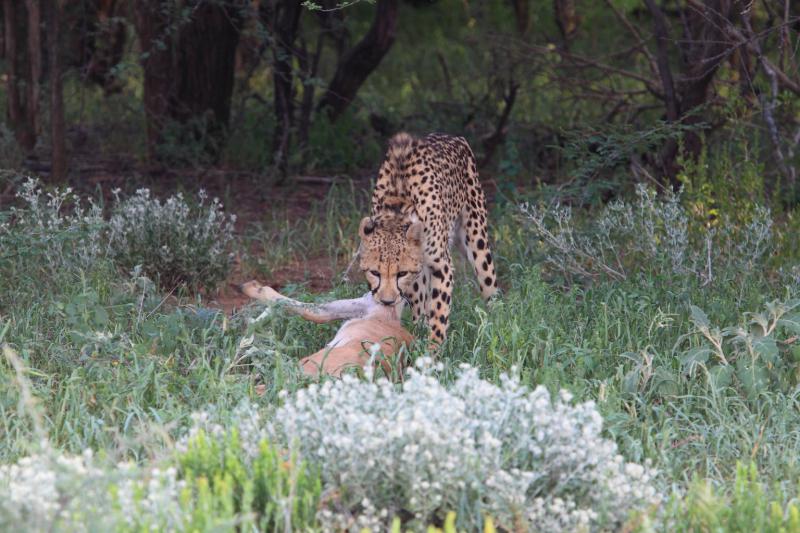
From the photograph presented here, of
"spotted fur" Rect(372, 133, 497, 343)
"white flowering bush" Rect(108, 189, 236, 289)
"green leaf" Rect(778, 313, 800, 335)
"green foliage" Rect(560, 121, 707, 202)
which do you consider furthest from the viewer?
"green foliage" Rect(560, 121, 707, 202)

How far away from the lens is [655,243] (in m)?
5.89

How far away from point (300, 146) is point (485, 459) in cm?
599

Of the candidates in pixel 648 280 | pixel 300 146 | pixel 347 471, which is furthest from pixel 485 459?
pixel 300 146

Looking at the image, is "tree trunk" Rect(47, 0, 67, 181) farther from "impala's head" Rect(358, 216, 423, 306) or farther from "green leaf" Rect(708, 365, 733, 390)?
"green leaf" Rect(708, 365, 733, 390)

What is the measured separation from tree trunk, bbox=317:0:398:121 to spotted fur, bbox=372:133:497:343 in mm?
3367

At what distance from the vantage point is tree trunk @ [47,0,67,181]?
7.19 metres

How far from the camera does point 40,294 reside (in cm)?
551

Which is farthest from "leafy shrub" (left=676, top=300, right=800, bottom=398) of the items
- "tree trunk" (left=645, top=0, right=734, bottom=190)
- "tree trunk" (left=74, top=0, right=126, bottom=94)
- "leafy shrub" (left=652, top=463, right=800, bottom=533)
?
"tree trunk" (left=74, top=0, right=126, bottom=94)

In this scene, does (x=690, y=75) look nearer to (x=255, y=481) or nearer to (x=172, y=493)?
(x=255, y=481)

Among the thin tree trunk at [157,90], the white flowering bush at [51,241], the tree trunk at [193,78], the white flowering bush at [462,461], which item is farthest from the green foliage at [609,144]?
the thin tree trunk at [157,90]

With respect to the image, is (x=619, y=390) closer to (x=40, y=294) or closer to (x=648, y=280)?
(x=648, y=280)

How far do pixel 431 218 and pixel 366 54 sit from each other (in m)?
4.37

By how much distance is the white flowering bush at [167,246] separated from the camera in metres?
6.03

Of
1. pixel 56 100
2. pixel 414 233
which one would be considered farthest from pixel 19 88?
pixel 414 233
